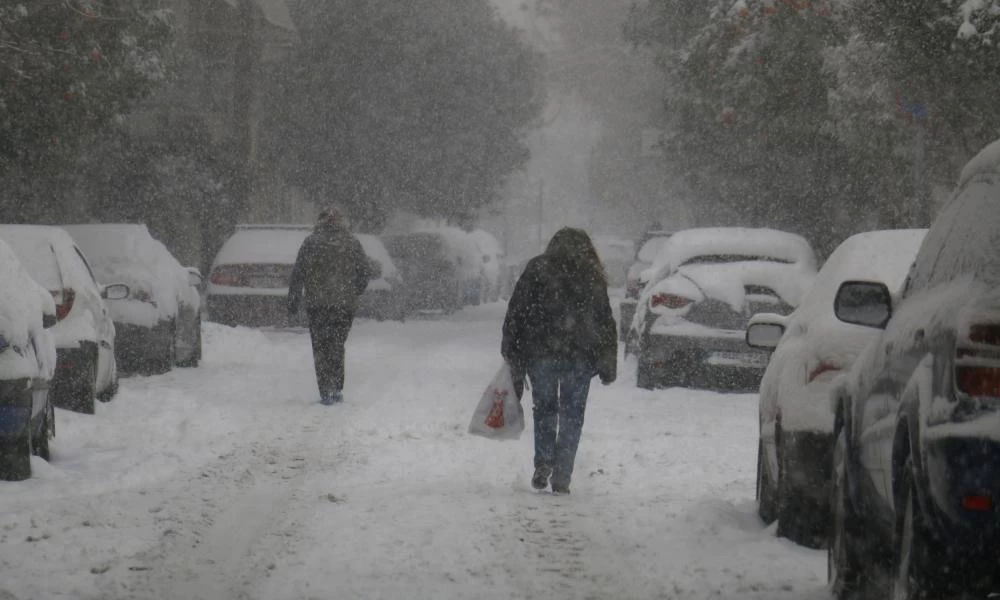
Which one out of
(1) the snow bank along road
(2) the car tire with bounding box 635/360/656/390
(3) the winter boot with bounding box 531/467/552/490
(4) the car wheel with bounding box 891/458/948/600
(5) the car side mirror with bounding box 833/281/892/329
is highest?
(5) the car side mirror with bounding box 833/281/892/329

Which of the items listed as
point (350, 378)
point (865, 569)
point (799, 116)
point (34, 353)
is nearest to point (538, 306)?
point (34, 353)

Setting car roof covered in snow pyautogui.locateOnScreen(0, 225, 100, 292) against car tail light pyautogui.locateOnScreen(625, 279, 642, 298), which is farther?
car tail light pyautogui.locateOnScreen(625, 279, 642, 298)

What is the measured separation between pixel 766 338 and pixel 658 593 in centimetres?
222

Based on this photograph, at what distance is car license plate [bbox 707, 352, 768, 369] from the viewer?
14.4 meters

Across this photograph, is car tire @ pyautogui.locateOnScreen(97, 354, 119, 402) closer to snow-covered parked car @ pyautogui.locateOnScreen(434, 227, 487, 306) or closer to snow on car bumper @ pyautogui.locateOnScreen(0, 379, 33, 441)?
snow on car bumper @ pyautogui.locateOnScreen(0, 379, 33, 441)

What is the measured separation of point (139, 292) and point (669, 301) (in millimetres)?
5237

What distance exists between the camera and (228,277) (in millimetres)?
21750

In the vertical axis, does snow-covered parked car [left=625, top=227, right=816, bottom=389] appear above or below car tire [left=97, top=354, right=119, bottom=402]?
above

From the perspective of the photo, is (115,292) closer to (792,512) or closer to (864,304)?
(792,512)

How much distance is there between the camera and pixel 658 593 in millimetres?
6508

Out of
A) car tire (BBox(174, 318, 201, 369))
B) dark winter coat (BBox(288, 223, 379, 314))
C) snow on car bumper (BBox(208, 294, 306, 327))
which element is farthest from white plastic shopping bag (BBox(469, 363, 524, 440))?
snow on car bumper (BBox(208, 294, 306, 327))

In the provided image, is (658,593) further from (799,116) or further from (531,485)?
(799,116)

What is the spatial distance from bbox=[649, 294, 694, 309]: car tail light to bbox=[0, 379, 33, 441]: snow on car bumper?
7288mm

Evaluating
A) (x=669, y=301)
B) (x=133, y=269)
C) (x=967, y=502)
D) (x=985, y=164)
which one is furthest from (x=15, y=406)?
(x=669, y=301)
